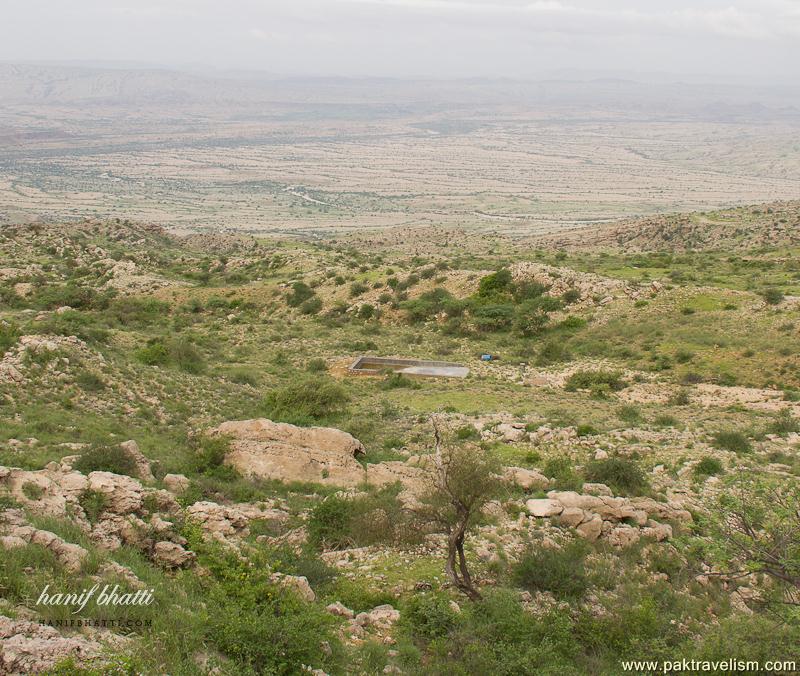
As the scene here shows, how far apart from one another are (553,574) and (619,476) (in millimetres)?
4700

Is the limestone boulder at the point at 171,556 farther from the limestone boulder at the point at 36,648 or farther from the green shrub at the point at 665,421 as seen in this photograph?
the green shrub at the point at 665,421

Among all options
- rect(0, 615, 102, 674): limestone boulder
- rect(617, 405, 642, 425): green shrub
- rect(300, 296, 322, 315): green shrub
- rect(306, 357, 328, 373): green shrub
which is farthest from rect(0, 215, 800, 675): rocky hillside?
rect(300, 296, 322, 315): green shrub

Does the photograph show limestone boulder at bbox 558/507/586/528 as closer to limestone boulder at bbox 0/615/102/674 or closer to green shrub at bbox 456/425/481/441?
green shrub at bbox 456/425/481/441

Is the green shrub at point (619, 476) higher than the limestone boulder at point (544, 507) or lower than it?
lower

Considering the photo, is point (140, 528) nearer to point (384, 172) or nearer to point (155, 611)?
point (155, 611)

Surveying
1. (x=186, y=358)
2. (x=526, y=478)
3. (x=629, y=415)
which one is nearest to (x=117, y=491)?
(x=526, y=478)

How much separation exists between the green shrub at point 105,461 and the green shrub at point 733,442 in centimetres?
1413

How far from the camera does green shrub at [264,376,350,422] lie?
66.2 feet

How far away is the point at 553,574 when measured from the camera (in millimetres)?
10922

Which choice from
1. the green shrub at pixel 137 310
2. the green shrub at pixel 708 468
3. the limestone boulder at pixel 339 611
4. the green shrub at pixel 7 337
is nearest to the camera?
the limestone boulder at pixel 339 611

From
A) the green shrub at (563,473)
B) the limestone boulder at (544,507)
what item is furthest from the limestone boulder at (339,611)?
the green shrub at (563,473)

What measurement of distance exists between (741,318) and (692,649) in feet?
75.3

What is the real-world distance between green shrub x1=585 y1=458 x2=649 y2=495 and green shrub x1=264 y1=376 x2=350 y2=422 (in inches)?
342

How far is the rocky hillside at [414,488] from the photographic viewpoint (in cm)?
843
